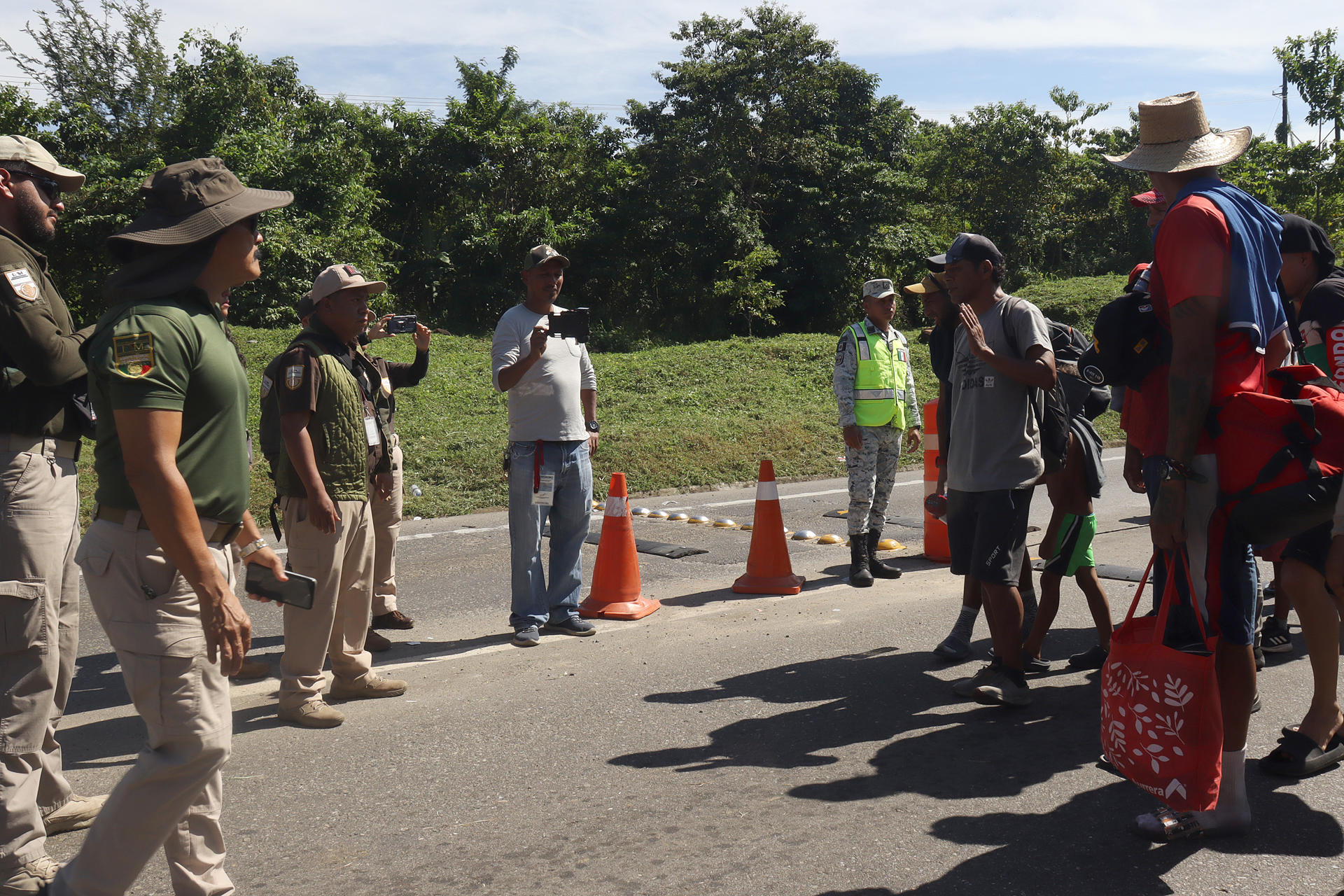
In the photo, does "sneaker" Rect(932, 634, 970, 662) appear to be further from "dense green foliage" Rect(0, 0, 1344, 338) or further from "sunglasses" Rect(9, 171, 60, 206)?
"dense green foliage" Rect(0, 0, 1344, 338)

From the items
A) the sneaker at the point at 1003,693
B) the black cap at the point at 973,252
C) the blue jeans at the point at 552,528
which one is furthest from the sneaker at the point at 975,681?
the blue jeans at the point at 552,528

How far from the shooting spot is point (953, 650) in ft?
18.6

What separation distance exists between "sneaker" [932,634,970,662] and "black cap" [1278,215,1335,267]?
2412 mm

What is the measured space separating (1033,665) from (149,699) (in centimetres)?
415

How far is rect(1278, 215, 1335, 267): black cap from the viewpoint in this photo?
4863mm

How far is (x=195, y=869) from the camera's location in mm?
3053

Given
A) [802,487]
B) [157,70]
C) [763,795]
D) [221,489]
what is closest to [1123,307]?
[763,795]

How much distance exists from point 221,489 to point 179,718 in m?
0.60

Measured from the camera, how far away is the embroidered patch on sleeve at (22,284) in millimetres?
3449

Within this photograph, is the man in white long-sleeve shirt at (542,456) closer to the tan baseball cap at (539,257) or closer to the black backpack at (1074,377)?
the tan baseball cap at (539,257)

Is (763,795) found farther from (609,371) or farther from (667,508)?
(609,371)

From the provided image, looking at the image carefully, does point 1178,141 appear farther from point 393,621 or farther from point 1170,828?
point 393,621

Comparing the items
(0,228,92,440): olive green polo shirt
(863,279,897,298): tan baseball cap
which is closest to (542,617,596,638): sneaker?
(863,279,897,298): tan baseball cap

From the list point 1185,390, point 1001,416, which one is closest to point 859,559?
point 1001,416
